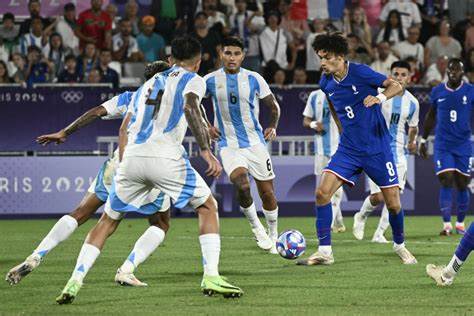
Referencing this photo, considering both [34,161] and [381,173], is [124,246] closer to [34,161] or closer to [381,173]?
[381,173]

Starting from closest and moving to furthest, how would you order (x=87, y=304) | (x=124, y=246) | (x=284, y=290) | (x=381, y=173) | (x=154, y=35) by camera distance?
(x=87, y=304) → (x=284, y=290) → (x=381, y=173) → (x=124, y=246) → (x=154, y=35)

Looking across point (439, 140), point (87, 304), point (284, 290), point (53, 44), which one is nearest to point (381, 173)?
point (284, 290)

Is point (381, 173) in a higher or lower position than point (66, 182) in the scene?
higher

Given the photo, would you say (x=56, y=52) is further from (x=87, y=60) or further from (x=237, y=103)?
(x=237, y=103)

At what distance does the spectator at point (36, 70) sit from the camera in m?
19.5

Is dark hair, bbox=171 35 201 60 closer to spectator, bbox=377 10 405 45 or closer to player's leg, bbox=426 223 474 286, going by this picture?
player's leg, bbox=426 223 474 286

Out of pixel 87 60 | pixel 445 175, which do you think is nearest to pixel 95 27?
pixel 87 60

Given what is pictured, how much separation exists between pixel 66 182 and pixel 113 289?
10.1m

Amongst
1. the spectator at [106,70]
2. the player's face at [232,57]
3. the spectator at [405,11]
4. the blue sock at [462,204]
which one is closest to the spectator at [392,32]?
the spectator at [405,11]

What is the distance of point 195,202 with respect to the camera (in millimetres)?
8656

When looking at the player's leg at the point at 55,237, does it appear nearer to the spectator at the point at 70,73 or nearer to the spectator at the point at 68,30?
the spectator at the point at 70,73

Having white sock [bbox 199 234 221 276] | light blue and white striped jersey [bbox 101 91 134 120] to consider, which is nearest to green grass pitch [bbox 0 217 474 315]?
white sock [bbox 199 234 221 276]

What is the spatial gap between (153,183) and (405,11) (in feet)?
48.3

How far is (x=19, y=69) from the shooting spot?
1958 cm
